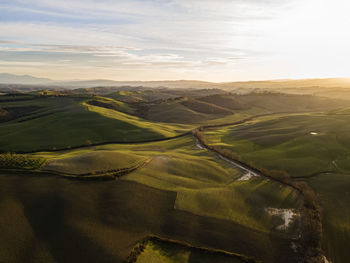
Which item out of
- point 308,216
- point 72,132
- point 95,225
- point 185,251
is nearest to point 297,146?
point 308,216

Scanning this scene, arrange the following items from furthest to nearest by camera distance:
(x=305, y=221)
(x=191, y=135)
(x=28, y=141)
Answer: (x=191, y=135) < (x=28, y=141) < (x=305, y=221)

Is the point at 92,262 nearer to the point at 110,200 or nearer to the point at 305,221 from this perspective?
the point at 110,200

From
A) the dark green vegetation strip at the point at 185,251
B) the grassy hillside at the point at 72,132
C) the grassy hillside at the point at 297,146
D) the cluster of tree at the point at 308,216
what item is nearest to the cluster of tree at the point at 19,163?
the dark green vegetation strip at the point at 185,251

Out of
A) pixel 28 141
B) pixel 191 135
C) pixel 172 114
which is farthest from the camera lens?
→ pixel 172 114

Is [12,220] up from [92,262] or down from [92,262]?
up

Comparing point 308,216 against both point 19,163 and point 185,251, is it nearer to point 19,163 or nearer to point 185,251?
point 185,251

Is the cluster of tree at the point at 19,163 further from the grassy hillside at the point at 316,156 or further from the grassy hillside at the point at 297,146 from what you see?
the grassy hillside at the point at 297,146

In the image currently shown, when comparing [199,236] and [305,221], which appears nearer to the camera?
[199,236]

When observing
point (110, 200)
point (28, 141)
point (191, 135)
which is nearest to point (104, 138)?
point (28, 141)
